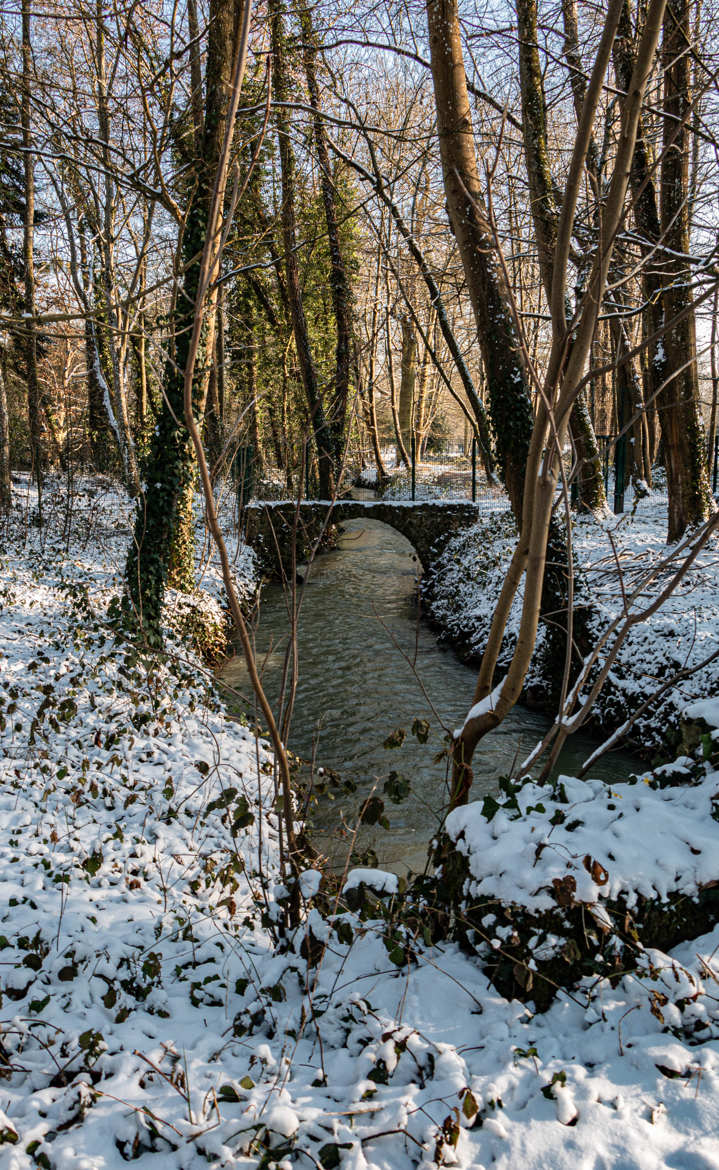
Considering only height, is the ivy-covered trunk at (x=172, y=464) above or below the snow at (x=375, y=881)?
above

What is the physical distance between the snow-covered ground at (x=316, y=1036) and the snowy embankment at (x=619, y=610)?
3.95 ft

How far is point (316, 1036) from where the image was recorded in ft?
7.38

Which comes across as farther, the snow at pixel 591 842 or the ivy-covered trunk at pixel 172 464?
the ivy-covered trunk at pixel 172 464

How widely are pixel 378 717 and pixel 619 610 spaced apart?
2.95 meters

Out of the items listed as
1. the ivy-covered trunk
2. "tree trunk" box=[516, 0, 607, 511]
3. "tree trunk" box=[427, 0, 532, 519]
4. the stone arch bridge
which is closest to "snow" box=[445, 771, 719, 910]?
"tree trunk" box=[427, 0, 532, 519]

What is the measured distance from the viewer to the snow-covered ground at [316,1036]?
1.78 m

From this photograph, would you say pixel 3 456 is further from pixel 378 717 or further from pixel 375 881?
pixel 375 881

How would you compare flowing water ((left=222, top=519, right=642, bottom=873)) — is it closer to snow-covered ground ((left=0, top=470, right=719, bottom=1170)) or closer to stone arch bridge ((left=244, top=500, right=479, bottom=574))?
snow-covered ground ((left=0, top=470, right=719, bottom=1170))

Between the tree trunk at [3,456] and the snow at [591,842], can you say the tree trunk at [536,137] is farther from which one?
the tree trunk at [3,456]

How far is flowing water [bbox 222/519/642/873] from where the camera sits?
4.95m

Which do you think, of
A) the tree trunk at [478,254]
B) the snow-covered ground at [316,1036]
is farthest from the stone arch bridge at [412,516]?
the snow-covered ground at [316,1036]

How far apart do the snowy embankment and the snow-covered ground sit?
1.20 meters

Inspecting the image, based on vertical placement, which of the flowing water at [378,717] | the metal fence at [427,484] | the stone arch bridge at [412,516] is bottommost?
the flowing water at [378,717]

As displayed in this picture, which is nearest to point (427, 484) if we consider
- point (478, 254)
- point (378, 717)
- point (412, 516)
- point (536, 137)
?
point (412, 516)
